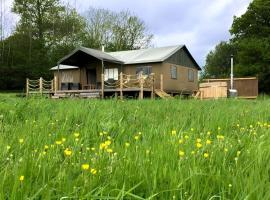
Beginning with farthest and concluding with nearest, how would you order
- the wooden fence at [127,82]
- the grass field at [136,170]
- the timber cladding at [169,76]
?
the timber cladding at [169,76], the wooden fence at [127,82], the grass field at [136,170]

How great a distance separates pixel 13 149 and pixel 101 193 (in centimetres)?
125

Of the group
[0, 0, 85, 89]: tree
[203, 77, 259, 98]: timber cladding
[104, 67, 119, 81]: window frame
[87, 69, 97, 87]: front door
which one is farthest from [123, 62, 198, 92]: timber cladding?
[0, 0, 85, 89]: tree

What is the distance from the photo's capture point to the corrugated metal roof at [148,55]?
30.1m

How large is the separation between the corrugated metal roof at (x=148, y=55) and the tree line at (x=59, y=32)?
15.2 meters

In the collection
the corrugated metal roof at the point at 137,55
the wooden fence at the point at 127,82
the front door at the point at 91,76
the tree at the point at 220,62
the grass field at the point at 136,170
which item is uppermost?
the tree at the point at 220,62

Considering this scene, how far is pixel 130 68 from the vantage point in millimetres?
31250

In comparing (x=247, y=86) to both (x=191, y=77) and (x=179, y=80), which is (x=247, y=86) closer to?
(x=191, y=77)

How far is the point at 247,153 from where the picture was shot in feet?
8.74

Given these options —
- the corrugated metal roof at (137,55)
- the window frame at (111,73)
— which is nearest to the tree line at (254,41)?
the corrugated metal roof at (137,55)

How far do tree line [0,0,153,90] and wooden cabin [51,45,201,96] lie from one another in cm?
1254

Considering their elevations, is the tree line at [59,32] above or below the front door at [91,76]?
above

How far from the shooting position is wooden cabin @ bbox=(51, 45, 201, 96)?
95.6 ft

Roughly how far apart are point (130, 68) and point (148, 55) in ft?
6.48

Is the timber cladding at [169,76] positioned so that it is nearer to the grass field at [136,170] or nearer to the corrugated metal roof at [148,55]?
the corrugated metal roof at [148,55]
